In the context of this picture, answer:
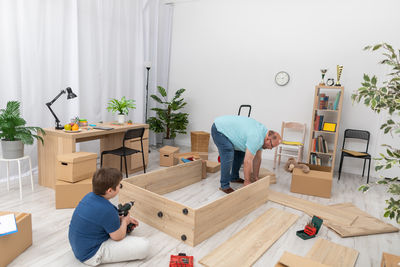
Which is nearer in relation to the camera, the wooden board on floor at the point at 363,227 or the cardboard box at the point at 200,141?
the wooden board on floor at the point at 363,227

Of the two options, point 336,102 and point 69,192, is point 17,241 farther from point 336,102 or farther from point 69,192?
point 336,102

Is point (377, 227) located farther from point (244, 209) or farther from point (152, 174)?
point (152, 174)

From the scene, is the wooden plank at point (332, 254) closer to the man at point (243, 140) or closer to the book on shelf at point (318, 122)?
the man at point (243, 140)

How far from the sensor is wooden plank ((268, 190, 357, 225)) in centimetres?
283

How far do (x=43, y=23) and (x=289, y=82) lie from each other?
12.7 ft

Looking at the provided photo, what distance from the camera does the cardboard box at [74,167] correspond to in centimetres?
277

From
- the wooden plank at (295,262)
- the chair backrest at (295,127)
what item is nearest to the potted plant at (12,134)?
the wooden plank at (295,262)

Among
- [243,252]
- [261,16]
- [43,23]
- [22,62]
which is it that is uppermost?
[261,16]

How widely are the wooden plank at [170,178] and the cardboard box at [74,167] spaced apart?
509mm

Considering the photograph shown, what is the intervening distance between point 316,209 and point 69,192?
253 cm

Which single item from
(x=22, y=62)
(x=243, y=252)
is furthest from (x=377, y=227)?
(x=22, y=62)

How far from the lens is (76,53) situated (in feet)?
13.3

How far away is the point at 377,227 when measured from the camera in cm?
267

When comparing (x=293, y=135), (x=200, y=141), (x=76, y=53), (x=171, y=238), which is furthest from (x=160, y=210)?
(x=293, y=135)
